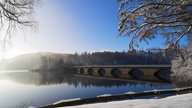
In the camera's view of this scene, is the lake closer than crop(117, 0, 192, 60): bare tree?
No

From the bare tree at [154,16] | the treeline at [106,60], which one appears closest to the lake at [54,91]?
the bare tree at [154,16]

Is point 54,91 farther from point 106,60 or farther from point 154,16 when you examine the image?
point 106,60

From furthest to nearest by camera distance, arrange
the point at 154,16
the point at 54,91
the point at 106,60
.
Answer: the point at 106,60, the point at 54,91, the point at 154,16

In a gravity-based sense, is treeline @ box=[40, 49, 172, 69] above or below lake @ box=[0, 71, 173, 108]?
above

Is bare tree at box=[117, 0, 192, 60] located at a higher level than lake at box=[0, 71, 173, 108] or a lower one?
higher

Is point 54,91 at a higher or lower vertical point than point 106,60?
lower

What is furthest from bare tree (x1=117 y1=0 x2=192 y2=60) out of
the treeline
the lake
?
the treeline

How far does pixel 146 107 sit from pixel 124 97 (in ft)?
14.3

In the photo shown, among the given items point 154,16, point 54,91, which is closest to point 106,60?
point 54,91

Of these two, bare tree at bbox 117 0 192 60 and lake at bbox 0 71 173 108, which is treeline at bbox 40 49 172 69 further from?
bare tree at bbox 117 0 192 60

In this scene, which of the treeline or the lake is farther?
the treeline

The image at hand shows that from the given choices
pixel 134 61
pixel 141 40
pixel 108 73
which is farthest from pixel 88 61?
pixel 141 40

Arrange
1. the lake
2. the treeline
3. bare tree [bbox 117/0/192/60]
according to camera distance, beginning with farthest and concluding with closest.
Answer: the treeline, the lake, bare tree [bbox 117/0/192/60]

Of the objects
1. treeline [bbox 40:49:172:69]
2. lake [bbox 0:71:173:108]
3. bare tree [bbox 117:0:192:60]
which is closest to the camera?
bare tree [bbox 117:0:192:60]
